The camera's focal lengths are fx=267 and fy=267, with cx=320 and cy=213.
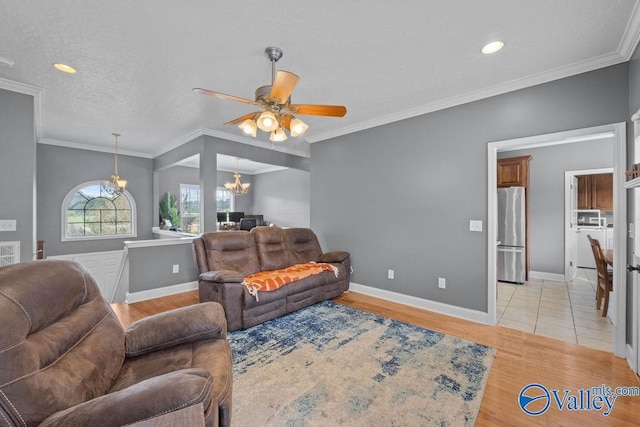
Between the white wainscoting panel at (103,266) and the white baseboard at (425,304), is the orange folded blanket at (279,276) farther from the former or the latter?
the white wainscoting panel at (103,266)

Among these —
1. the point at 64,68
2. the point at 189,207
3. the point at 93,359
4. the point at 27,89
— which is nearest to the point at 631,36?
the point at 93,359

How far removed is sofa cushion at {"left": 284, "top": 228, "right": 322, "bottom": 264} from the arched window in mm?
4316

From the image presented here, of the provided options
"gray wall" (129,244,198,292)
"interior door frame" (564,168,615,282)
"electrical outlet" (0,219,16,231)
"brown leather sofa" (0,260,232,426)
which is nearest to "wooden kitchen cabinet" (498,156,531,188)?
"interior door frame" (564,168,615,282)

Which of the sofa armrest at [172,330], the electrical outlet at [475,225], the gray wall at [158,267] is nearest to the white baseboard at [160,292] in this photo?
the gray wall at [158,267]

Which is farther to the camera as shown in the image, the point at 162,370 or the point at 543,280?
the point at 543,280

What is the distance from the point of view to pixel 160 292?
4141 millimetres

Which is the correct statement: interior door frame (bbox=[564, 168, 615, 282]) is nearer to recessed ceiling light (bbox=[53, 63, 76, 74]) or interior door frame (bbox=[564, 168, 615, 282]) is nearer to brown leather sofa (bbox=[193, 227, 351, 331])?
brown leather sofa (bbox=[193, 227, 351, 331])

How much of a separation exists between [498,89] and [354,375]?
10.8 feet

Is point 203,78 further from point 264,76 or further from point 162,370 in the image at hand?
point 162,370

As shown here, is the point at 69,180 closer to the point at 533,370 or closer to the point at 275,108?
the point at 275,108

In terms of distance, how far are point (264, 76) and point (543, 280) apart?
19.4ft

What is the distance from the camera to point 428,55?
2441 millimetres

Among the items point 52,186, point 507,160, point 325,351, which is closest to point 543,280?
point 507,160

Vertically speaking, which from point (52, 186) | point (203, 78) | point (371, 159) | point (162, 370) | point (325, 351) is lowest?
point (325, 351)
